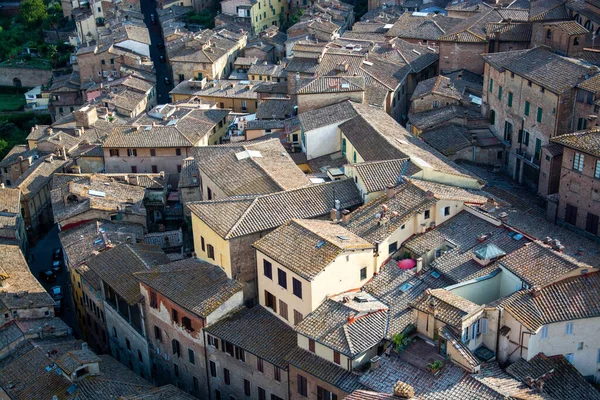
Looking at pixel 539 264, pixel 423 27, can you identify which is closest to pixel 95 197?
pixel 539 264

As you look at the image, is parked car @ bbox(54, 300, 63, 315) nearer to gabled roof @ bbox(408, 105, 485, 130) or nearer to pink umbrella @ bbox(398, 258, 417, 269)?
pink umbrella @ bbox(398, 258, 417, 269)

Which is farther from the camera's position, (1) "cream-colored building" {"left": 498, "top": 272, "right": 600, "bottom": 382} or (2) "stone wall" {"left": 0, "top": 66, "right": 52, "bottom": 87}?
(2) "stone wall" {"left": 0, "top": 66, "right": 52, "bottom": 87}

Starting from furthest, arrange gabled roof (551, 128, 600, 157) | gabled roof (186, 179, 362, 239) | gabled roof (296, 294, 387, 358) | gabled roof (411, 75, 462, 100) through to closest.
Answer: gabled roof (411, 75, 462, 100) < gabled roof (551, 128, 600, 157) < gabled roof (186, 179, 362, 239) < gabled roof (296, 294, 387, 358)

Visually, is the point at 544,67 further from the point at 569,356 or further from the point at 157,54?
the point at 157,54

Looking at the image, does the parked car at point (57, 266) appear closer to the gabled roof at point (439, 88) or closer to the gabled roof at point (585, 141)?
the gabled roof at point (439, 88)

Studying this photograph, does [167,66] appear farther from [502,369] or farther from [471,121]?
[502,369]

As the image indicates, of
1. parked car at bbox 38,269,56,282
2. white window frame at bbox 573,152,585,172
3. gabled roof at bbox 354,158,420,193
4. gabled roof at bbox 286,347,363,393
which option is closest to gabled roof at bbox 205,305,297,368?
gabled roof at bbox 286,347,363,393
